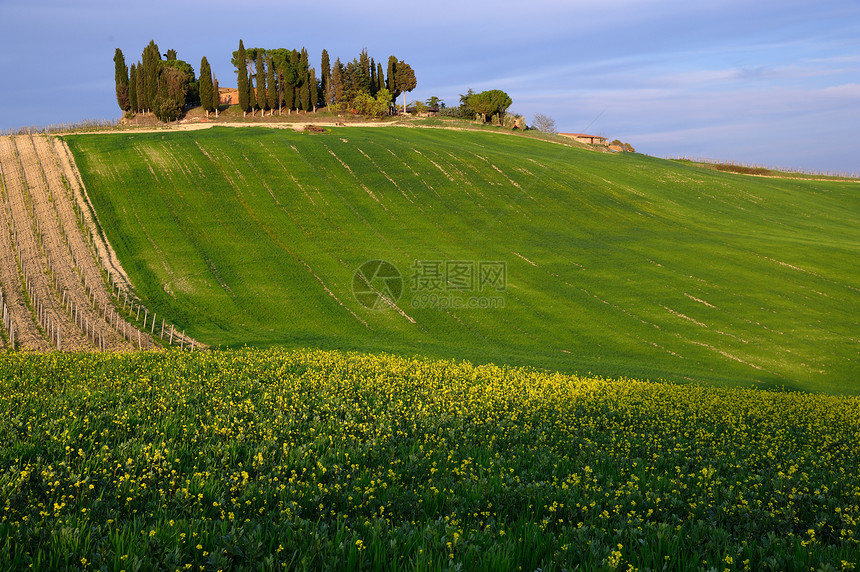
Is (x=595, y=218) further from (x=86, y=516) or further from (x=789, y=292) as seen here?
(x=86, y=516)

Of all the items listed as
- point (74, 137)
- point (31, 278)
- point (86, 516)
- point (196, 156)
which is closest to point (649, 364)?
point (86, 516)

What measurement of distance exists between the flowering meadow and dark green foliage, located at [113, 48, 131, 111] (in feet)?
426

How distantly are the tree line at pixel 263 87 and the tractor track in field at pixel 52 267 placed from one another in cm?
5531

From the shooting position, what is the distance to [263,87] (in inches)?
4734

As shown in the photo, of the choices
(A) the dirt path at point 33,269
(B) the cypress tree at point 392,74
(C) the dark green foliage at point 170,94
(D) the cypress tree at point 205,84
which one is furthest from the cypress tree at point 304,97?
(A) the dirt path at point 33,269

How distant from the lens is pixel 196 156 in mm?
72562

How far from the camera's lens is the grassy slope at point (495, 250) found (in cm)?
3653

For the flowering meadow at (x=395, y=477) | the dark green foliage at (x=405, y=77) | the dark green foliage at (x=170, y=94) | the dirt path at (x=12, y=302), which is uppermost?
the dark green foliage at (x=405, y=77)

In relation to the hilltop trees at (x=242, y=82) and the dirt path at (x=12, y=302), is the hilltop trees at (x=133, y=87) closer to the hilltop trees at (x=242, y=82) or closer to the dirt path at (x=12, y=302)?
the hilltop trees at (x=242, y=82)

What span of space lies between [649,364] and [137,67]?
126 metres

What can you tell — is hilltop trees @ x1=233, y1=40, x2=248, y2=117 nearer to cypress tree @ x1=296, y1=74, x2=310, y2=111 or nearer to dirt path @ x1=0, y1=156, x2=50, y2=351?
cypress tree @ x1=296, y1=74, x2=310, y2=111

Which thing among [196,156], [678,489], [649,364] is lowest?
[649,364]

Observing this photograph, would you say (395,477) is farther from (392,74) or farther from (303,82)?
(392,74)

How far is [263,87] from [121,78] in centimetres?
3291
